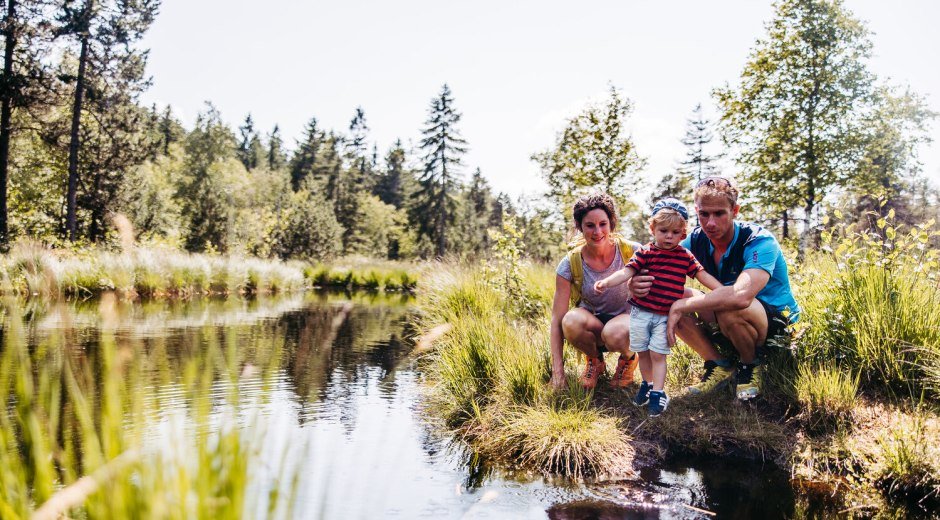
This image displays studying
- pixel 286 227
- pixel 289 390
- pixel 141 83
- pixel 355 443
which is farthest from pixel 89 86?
pixel 355 443

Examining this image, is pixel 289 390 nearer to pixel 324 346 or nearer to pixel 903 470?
pixel 324 346

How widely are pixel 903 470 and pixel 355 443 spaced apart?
3.15 m

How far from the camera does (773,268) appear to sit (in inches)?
154

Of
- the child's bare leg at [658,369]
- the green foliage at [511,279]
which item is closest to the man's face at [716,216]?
the child's bare leg at [658,369]

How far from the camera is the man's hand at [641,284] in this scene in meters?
3.95

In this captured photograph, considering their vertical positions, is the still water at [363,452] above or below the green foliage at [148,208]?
below

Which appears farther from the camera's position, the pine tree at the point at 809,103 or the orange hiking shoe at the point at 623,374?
the pine tree at the point at 809,103

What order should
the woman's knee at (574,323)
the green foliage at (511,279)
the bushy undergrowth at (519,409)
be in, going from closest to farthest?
the bushy undergrowth at (519,409), the woman's knee at (574,323), the green foliage at (511,279)

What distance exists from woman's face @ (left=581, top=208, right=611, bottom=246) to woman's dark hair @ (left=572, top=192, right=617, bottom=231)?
0.03 metres

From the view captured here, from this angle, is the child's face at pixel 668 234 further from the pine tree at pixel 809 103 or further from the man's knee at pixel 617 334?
the pine tree at pixel 809 103

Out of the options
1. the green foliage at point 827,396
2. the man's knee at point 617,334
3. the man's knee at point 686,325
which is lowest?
the green foliage at point 827,396

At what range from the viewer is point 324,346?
8.59 m

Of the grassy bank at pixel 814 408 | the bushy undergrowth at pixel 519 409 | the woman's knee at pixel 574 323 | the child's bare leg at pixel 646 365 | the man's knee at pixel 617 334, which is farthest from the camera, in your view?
the woman's knee at pixel 574 323

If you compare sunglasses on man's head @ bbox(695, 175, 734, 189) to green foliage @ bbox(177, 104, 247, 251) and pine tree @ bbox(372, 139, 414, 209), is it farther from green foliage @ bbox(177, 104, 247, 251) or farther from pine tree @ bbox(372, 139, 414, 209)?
pine tree @ bbox(372, 139, 414, 209)
